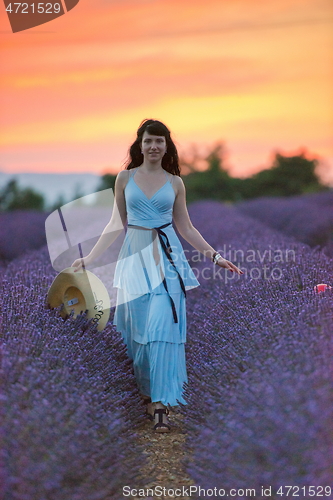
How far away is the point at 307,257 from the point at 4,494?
278 centimetres

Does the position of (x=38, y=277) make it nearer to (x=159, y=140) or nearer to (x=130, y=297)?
(x=130, y=297)

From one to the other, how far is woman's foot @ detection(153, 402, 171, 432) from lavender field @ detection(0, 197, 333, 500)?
0.10 m

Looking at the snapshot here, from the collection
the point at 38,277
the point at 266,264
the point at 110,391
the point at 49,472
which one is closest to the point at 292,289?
the point at 266,264

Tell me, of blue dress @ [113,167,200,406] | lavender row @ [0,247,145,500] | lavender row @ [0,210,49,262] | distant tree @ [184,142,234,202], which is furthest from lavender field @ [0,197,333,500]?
distant tree @ [184,142,234,202]

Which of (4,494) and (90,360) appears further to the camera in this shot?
(90,360)

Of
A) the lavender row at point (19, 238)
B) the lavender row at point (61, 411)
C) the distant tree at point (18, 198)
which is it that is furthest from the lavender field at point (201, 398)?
the distant tree at point (18, 198)

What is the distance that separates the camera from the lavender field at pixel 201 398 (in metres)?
1.58

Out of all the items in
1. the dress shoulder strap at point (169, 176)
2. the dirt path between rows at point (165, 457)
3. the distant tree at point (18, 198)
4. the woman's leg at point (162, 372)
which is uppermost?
the distant tree at point (18, 198)

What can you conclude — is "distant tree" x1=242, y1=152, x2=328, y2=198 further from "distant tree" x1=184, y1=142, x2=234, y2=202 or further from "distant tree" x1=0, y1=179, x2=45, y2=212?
"distant tree" x1=0, y1=179, x2=45, y2=212

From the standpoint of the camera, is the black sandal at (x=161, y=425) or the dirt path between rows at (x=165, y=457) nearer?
the dirt path between rows at (x=165, y=457)

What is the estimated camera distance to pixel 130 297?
3.17m

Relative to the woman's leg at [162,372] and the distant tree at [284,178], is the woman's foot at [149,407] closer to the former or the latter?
the woman's leg at [162,372]

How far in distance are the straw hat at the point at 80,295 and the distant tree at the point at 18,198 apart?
56.1 ft

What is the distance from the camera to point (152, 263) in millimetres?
3158
